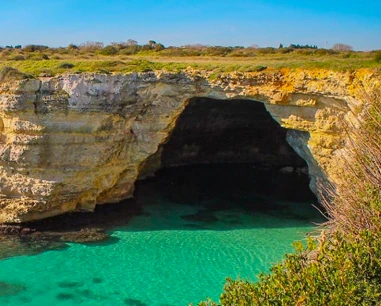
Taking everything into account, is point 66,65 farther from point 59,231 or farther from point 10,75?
point 59,231

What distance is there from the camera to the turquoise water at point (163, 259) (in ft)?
48.2

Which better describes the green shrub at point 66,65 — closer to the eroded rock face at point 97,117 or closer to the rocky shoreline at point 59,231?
the eroded rock face at point 97,117

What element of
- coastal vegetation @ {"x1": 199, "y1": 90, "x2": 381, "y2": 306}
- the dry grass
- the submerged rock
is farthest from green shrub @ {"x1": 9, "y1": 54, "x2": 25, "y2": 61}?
coastal vegetation @ {"x1": 199, "y1": 90, "x2": 381, "y2": 306}

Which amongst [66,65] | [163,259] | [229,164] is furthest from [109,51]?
[163,259]

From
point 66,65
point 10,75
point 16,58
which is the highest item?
point 16,58

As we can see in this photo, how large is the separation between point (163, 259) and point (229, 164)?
1713cm

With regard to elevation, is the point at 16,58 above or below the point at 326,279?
above

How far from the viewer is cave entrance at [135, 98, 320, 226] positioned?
2481cm

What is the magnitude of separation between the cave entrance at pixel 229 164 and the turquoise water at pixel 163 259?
144 centimetres

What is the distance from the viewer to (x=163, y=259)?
17094 millimetres

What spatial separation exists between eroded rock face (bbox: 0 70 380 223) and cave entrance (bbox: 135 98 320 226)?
4.94 metres

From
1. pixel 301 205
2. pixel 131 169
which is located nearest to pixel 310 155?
pixel 301 205

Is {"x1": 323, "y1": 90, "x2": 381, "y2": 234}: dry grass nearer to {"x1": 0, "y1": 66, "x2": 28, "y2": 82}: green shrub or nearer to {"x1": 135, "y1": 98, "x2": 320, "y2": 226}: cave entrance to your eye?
{"x1": 135, "y1": 98, "x2": 320, "y2": 226}: cave entrance

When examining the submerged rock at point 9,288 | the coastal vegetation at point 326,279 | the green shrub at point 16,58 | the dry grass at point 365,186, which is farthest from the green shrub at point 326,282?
the green shrub at point 16,58
